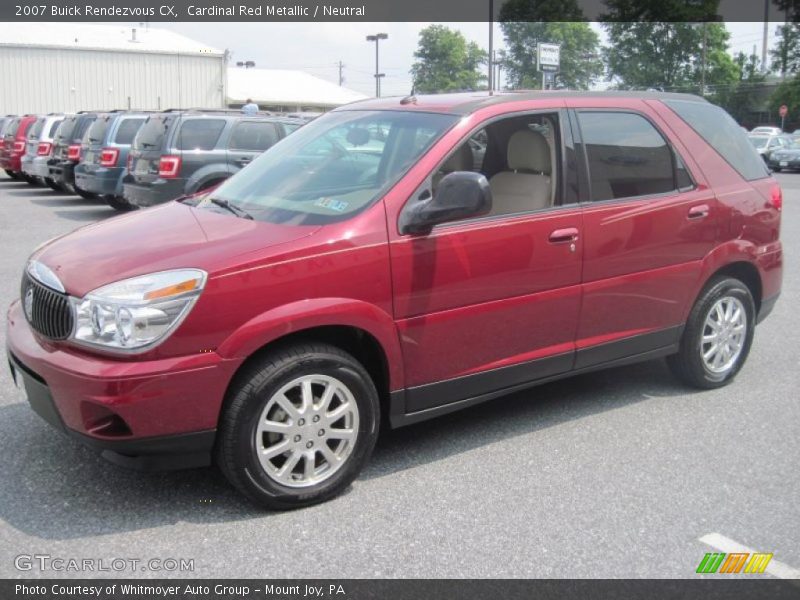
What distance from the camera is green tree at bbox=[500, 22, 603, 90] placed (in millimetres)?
72312

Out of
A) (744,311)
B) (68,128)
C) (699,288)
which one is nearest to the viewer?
(699,288)

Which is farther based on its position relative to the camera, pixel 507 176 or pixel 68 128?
pixel 68 128

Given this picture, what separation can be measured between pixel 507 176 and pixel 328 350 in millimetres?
1584

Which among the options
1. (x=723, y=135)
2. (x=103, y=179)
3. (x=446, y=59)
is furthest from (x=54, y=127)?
(x=446, y=59)

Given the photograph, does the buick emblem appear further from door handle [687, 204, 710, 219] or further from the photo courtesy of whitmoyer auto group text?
door handle [687, 204, 710, 219]

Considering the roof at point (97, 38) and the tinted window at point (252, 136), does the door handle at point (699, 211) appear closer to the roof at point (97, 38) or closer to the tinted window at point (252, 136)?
the tinted window at point (252, 136)

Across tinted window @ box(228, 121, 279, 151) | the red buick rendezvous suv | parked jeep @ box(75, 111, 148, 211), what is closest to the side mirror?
the red buick rendezvous suv

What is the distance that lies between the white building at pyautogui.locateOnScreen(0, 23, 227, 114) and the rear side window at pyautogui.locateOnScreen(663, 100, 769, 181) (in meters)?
41.1

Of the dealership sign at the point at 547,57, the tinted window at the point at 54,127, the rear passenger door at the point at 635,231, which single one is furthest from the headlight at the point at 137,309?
the dealership sign at the point at 547,57

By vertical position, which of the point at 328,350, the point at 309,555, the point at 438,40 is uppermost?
the point at 438,40

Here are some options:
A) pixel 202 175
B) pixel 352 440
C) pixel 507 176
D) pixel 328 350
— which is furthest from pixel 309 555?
pixel 202 175

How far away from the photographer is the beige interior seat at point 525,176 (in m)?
4.50

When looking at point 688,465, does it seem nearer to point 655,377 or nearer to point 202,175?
point 655,377

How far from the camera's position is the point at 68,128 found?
1856cm
